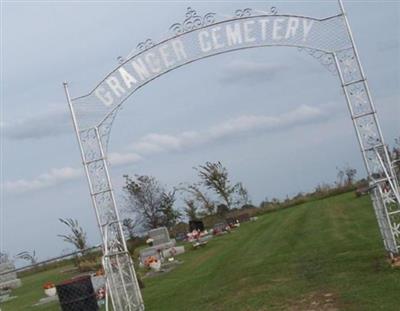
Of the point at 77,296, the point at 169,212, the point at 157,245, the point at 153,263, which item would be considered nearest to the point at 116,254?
the point at 77,296

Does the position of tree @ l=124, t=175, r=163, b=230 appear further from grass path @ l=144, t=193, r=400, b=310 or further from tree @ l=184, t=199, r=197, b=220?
grass path @ l=144, t=193, r=400, b=310

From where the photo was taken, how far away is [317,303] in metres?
9.77

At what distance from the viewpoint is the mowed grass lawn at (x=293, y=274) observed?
1009cm

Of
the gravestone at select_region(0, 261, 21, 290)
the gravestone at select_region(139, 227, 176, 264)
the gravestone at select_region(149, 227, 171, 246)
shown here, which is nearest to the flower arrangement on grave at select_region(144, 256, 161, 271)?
the gravestone at select_region(139, 227, 176, 264)

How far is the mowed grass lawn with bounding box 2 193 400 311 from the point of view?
10.1m

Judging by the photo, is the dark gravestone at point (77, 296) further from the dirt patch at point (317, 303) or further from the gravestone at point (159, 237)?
the gravestone at point (159, 237)

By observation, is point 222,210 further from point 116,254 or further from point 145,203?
point 116,254

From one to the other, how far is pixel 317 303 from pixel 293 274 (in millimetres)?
3557

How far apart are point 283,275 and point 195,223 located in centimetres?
2203

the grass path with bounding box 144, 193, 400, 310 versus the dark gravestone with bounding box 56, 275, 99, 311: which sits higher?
the dark gravestone with bounding box 56, 275, 99, 311

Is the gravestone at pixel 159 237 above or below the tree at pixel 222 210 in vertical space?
below

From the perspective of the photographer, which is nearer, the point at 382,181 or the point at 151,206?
the point at 382,181

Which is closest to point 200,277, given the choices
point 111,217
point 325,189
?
point 111,217

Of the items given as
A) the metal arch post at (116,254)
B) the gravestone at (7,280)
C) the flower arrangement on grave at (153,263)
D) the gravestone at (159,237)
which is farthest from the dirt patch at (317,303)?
the gravestone at (7,280)
